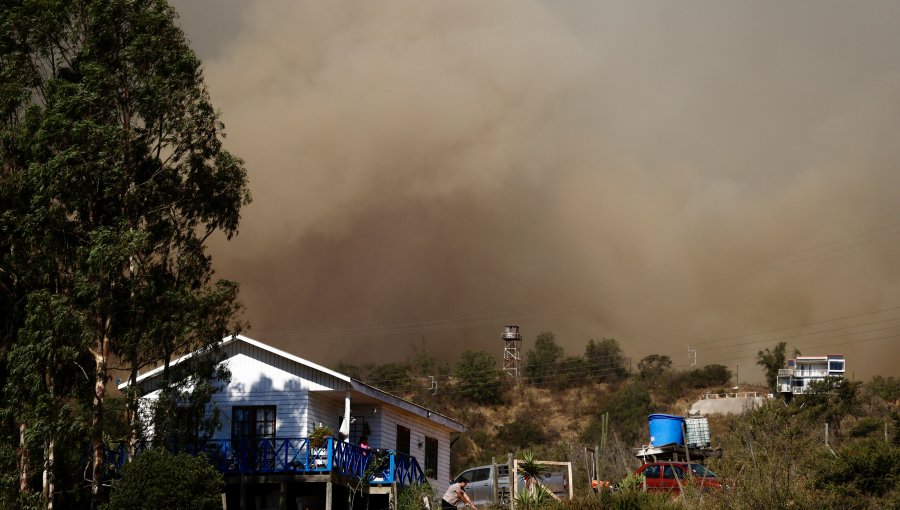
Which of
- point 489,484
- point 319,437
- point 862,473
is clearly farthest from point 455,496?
point 862,473

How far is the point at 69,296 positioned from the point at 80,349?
5.45 ft

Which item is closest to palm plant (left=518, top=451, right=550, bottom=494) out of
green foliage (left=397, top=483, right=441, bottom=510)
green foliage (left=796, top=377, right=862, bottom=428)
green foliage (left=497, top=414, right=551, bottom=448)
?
green foliage (left=397, top=483, right=441, bottom=510)

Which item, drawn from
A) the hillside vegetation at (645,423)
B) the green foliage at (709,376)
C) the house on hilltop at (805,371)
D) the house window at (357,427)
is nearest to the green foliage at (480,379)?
the hillside vegetation at (645,423)

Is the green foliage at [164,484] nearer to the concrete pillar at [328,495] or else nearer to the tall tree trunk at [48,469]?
the tall tree trunk at [48,469]

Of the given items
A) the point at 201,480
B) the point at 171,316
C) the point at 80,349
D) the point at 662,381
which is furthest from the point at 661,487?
the point at 662,381

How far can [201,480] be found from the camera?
92.6 ft

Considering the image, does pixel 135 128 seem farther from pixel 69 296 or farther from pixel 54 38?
pixel 69 296

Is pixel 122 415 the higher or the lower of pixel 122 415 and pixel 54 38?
the lower

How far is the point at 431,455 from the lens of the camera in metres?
42.2

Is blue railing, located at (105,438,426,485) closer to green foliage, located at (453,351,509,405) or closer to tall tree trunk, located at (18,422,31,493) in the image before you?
tall tree trunk, located at (18,422,31,493)

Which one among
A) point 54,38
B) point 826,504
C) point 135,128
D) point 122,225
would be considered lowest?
point 826,504

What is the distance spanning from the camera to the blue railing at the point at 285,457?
33.2 meters

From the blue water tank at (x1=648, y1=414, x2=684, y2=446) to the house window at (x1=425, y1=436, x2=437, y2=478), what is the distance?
8.98 meters

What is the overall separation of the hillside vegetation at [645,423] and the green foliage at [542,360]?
13 centimetres
